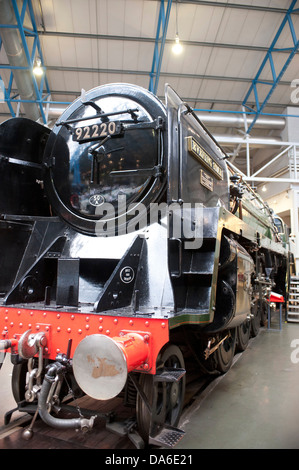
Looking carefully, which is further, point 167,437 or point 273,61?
point 273,61

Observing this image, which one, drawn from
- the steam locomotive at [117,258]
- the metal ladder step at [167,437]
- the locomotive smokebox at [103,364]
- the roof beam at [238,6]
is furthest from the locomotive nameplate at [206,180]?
the roof beam at [238,6]

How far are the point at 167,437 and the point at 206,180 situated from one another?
6.88 feet

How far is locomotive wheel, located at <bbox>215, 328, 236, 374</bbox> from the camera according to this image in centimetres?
352

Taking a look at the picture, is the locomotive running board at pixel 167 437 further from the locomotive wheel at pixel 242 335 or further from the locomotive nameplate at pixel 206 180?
the locomotive wheel at pixel 242 335

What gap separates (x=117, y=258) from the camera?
8.61ft

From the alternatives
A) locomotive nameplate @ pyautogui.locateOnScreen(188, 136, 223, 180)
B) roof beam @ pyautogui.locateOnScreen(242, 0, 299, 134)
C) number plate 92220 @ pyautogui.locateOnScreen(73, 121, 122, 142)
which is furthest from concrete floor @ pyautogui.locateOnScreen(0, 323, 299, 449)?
roof beam @ pyautogui.locateOnScreen(242, 0, 299, 134)

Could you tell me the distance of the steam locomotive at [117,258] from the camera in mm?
2010

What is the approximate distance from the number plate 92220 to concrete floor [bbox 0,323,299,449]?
245 centimetres

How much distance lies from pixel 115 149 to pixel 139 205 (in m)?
0.57

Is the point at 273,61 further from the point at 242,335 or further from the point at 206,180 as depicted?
the point at 206,180

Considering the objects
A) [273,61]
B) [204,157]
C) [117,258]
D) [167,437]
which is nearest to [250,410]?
[167,437]

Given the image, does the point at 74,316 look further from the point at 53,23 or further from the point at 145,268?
the point at 53,23

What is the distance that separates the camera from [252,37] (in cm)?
933

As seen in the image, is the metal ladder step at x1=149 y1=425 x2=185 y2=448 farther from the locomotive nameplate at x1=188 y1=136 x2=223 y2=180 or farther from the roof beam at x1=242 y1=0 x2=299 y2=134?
the roof beam at x1=242 y1=0 x2=299 y2=134
